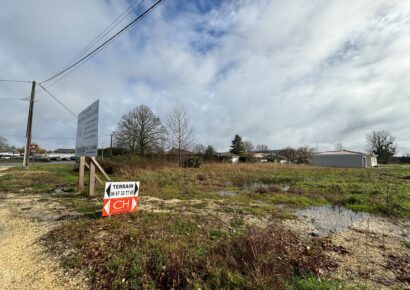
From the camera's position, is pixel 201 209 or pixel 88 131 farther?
pixel 88 131

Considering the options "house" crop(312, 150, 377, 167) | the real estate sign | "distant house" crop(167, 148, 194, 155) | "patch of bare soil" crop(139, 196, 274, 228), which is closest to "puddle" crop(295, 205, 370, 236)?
"patch of bare soil" crop(139, 196, 274, 228)

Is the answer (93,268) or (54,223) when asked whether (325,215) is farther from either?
(54,223)

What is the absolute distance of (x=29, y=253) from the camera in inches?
147

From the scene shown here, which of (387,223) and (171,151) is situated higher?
(171,151)

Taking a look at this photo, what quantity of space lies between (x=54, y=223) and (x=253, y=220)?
16.9ft

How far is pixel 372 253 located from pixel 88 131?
9.65m

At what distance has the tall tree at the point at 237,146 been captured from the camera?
63.1 meters

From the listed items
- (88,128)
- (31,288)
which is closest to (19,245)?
(31,288)

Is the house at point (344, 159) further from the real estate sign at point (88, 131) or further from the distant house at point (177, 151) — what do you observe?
the real estate sign at point (88, 131)

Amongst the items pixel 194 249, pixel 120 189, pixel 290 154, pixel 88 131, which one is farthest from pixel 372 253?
pixel 290 154

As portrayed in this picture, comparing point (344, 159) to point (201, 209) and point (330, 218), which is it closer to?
point (330, 218)

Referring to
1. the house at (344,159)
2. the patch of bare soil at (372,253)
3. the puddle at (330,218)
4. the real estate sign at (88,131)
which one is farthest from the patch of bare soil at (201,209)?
the house at (344,159)

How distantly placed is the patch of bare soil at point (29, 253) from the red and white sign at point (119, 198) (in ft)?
4.35

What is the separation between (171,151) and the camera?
2962 cm
